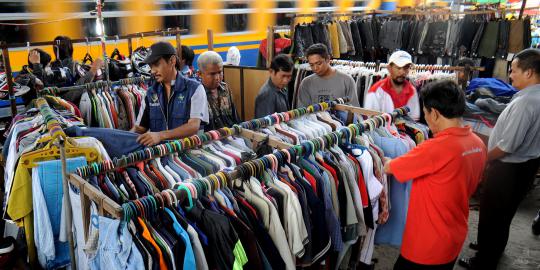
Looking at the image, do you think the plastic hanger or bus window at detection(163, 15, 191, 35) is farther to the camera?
bus window at detection(163, 15, 191, 35)

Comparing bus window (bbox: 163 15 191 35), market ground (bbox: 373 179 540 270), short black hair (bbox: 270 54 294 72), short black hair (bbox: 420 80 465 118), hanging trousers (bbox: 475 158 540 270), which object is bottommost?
market ground (bbox: 373 179 540 270)

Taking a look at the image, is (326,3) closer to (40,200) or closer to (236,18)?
(236,18)

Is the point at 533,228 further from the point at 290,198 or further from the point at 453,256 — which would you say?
the point at 290,198

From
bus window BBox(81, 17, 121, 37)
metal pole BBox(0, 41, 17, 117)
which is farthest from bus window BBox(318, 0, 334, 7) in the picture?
metal pole BBox(0, 41, 17, 117)

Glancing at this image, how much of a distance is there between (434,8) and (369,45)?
2.48m

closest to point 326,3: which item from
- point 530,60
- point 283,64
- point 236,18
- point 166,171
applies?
point 236,18

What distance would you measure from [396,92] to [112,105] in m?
2.88

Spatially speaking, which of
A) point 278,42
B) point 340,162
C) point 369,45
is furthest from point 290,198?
point 369,45

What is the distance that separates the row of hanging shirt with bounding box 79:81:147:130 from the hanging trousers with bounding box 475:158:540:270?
3227 mm

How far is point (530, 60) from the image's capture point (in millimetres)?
2826

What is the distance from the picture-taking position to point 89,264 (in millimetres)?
1812

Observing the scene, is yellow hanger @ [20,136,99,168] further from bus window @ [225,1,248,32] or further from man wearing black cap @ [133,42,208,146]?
bus window @ [225,1,248,32]

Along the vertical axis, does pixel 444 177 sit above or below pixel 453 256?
above

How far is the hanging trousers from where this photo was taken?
3.03 meters
